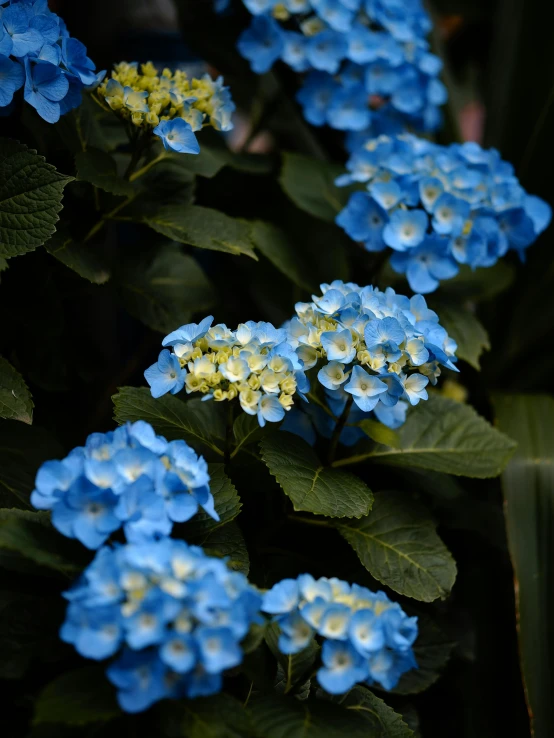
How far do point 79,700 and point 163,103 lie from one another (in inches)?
27.3

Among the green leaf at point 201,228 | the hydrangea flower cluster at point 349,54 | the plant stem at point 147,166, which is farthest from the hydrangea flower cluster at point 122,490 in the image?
the hydrangea flower cluster at point 349,54

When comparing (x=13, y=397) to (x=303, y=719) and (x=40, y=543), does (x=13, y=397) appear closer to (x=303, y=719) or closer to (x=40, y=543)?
(x=40, y=543)

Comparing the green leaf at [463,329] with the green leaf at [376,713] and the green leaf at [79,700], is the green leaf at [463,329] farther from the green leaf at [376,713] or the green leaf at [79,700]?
the green leaf at [79,700]

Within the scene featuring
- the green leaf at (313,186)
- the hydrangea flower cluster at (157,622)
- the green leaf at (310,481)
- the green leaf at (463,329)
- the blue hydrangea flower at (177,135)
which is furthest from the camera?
the green leaf at (313,186)

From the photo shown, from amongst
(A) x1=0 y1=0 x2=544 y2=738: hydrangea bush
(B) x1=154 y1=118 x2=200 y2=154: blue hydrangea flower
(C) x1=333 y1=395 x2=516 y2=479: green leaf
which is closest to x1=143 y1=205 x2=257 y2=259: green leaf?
(A) x1=0 y1=0 x2=544 y2=738: hydrangea bush

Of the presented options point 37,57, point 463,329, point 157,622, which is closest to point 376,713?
point 157,622

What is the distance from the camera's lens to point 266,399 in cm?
78

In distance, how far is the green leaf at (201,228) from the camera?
0.99m

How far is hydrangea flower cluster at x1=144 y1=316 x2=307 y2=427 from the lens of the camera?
771mm

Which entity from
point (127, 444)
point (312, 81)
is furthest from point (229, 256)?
point (127, 444)

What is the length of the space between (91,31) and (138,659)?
4.92ft

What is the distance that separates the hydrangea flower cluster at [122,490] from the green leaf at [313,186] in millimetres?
676

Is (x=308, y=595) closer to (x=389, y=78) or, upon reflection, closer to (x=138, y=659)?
(x=138, y=659)

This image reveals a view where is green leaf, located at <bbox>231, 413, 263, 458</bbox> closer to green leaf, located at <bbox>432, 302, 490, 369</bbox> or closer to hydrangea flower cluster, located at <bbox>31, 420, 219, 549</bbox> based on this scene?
hydrangea flower cluster, located at <bbox>31, 420, 219, 549</bbox>
